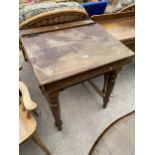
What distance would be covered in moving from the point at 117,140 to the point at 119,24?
4.59ft

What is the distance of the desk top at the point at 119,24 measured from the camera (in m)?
1.56

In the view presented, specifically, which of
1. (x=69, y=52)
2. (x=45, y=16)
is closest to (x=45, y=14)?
(x=45, y=16)

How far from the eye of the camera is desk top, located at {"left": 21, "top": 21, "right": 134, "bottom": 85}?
0.87 metres

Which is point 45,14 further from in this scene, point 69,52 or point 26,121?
point 26,121

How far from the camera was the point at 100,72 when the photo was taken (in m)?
0.99

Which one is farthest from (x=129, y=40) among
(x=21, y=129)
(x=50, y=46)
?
(x=21, y=129)

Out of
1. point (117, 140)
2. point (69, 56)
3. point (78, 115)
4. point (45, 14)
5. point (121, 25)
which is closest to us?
point (117, 140)

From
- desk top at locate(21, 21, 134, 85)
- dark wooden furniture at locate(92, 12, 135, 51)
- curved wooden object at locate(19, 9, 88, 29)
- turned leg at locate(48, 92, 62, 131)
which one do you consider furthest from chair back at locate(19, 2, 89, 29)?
turned leg at locate(48, 92, 62, 131)

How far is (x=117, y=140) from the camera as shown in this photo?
746 millimetres

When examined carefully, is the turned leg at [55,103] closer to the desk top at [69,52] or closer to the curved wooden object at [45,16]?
the desk top at [69,52]

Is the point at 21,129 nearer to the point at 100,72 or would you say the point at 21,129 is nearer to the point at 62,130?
the point at 62,130

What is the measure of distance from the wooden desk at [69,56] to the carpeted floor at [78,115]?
24cm

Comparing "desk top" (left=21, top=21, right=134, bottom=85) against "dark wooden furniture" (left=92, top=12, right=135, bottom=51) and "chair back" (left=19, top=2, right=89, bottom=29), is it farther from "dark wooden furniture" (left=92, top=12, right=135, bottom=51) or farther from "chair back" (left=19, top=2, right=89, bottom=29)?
"dark wooden furniture" (left=92, top=12, right=135, bottom=51)

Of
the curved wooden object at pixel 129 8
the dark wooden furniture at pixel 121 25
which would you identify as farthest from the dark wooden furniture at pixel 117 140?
the curved wooden object at pixel 129 8
